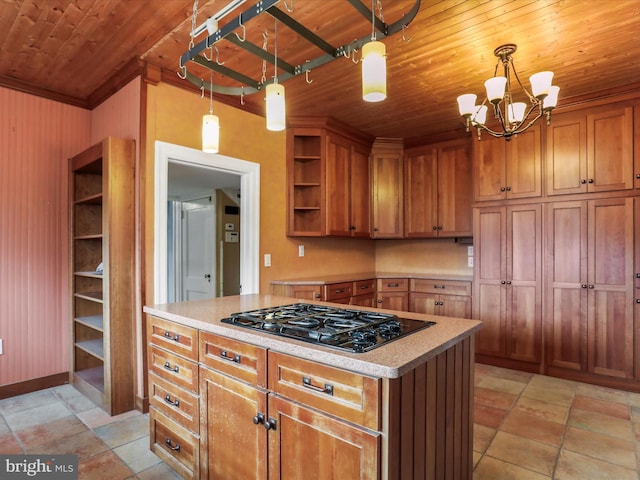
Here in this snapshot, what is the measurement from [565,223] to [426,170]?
161 centimetres

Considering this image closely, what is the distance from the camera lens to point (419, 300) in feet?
13.9

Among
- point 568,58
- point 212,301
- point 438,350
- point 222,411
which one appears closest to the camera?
point 438,350

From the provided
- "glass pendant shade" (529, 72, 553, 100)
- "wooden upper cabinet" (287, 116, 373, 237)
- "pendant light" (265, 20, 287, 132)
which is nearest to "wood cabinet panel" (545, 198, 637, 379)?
"glass pendant shade" (529, 72, 553, 100)

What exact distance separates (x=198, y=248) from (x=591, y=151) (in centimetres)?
446

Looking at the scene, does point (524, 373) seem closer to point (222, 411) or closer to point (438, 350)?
point (438, 350)

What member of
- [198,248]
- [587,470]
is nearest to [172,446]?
[587,470]

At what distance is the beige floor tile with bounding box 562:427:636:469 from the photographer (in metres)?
2.10

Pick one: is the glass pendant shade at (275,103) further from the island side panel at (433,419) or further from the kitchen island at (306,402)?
the island side panel at (433,419)

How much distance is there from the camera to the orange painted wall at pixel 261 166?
2.76m

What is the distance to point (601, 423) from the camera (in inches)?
99.7

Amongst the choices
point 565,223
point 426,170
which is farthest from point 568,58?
point 426,170

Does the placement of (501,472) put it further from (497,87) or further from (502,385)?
(497,87)

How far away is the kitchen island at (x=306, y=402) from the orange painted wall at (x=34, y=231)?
1.83 metres

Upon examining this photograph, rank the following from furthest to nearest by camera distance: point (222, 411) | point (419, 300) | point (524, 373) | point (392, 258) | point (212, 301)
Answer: point (392, 258) < point (419, 300) < point (524, 373) < point (212, 301) < point (222, 411)
